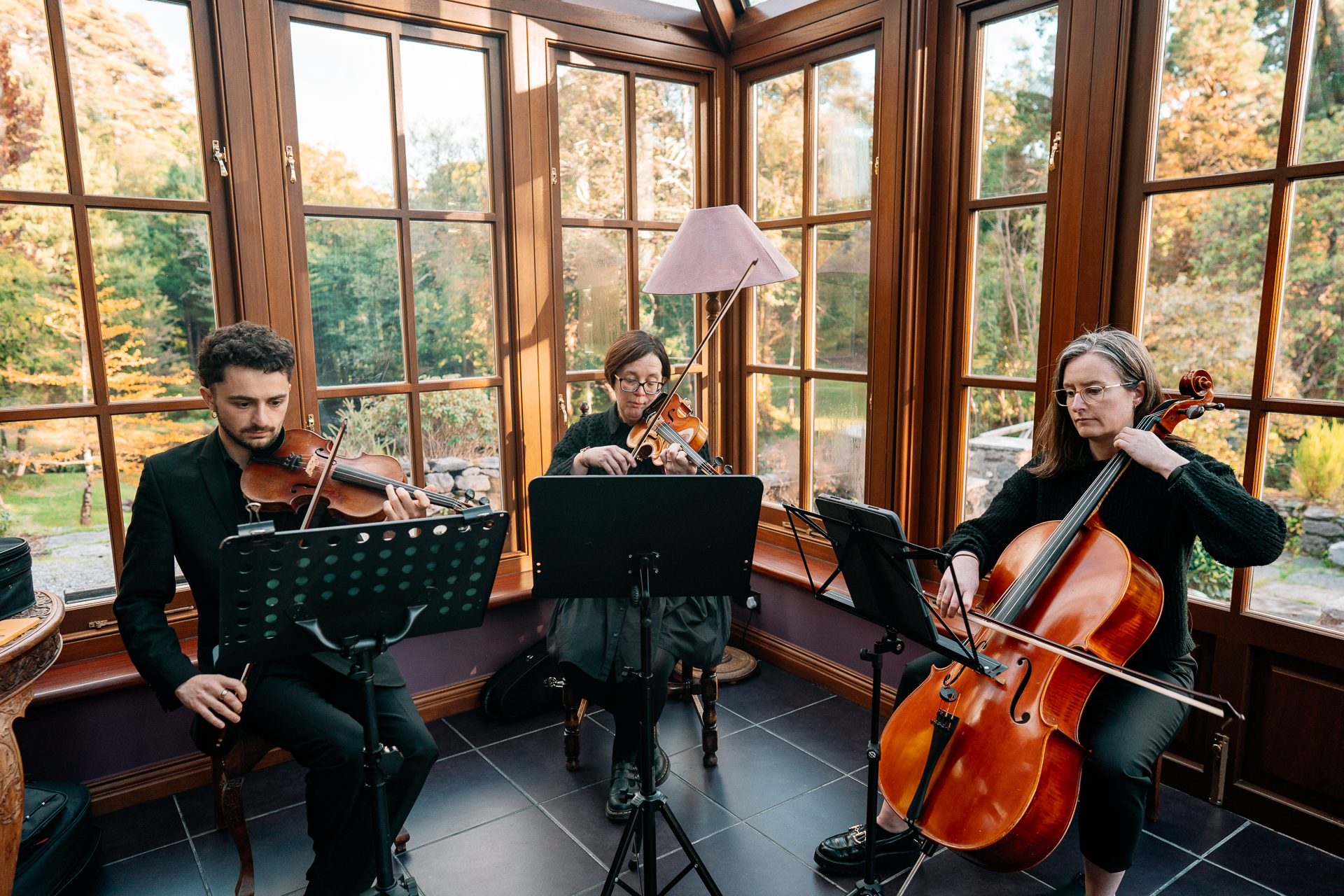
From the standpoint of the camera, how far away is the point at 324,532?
144 cm

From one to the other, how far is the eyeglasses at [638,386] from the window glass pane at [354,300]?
83 cm

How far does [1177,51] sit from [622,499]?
70.3 inches

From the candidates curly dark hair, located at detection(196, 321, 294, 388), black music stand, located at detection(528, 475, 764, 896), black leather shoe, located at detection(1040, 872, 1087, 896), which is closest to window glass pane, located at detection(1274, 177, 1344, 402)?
black leather shoe, located at detection(1040, 872, 1087, 896)

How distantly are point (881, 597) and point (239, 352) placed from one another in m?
1.47

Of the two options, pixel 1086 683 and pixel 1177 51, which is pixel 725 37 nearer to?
pixel 1177 51

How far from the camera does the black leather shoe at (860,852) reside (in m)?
2.02

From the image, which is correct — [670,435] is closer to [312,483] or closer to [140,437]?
[312,483]

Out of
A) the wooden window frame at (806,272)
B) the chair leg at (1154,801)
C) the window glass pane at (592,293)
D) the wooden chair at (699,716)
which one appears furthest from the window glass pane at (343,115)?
the chair leg at (1154,801)

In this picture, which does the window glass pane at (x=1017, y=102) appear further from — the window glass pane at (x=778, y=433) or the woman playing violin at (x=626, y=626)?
the woman playing violin at (x=626, y=626)

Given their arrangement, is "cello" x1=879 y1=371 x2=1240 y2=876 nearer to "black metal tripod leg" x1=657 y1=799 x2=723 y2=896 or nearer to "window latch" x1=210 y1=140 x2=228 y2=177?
"black metal tripod leg" x1=657 y1=799 x2=723 y2=896

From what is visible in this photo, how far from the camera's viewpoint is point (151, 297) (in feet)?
7.66

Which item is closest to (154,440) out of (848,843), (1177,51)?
(848,843)

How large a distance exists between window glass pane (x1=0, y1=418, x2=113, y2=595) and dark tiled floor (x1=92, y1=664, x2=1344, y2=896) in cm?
70

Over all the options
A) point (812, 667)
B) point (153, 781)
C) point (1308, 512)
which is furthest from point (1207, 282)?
point (153, 781)
